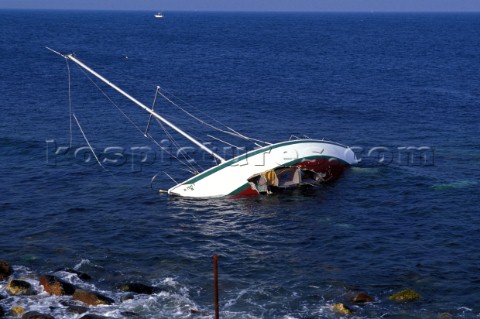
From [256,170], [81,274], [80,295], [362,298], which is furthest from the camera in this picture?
[256,170]

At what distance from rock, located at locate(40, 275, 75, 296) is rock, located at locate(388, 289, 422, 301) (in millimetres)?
20188

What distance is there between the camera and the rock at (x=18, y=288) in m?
42.6

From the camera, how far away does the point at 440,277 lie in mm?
44656

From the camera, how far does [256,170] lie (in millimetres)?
59938

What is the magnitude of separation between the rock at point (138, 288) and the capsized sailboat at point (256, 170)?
60.2 feet

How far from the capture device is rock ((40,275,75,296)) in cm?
4241

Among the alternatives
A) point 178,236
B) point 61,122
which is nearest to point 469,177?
point 178,236

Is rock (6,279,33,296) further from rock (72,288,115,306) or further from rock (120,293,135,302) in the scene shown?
rock (120,293,135,302)

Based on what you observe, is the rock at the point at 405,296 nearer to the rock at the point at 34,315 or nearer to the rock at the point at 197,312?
the rock at the point at 197,312

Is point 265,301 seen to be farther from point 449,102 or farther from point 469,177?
point 449,102

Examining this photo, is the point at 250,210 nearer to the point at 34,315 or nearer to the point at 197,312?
the point at 197,312

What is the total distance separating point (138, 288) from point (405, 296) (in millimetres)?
16731

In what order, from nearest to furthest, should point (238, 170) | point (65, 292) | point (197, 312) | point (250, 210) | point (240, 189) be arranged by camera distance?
point (197, 312)
point (65, 292)
point (250, 210)
point (238, 170)
point (240, 189)

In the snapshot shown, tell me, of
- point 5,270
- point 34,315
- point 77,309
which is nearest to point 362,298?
point 77,309
